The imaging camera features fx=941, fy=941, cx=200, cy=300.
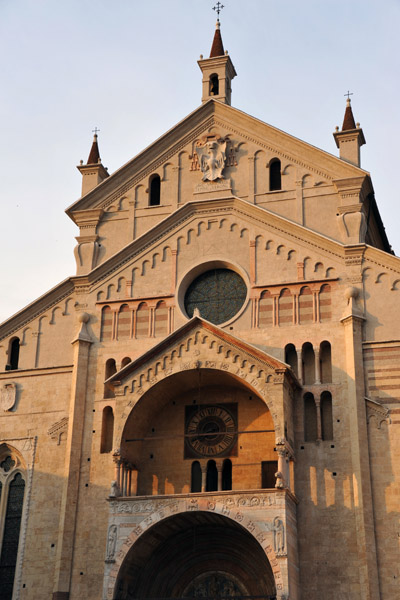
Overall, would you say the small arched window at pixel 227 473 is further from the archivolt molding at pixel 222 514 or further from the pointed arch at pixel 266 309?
the pointed arch at pixel 266 309

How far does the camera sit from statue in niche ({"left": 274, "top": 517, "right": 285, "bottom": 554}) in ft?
77.8

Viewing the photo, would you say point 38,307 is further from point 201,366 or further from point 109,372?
point 201,366

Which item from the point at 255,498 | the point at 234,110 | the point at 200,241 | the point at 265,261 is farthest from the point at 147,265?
the point at 255,498

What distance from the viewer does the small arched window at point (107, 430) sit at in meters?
27.8

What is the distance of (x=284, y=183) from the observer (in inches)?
1180

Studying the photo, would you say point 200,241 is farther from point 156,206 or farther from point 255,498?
point 255,498

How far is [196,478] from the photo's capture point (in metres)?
27.1

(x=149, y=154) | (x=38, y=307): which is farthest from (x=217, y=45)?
(x=38, y=307)

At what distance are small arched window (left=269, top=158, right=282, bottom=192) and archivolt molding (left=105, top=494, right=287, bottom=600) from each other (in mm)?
10480

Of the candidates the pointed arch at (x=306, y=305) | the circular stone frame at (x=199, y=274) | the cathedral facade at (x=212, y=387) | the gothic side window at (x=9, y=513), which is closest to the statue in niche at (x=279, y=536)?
the cathedral facade at (x=212, y=387)

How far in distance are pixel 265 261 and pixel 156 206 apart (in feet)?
14.6

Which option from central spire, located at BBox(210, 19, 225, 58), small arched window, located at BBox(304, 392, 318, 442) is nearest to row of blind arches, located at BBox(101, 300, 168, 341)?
small arched window, located at BBox(304, 392, 318, 442)

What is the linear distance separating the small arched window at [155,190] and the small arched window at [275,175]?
12.5 feet

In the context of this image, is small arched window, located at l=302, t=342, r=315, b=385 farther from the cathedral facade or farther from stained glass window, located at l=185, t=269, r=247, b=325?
stained glass window, located at l=185, t=269, r=247, b=325
